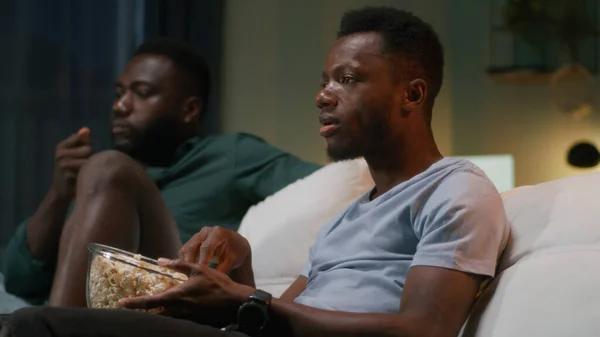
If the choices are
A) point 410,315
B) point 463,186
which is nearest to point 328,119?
point 463,186

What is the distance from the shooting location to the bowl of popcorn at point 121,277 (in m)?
1.12

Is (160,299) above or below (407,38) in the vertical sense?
below

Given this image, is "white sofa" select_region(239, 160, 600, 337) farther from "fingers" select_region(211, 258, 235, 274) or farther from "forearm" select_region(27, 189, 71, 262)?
"forearm" select_region(27, 189, 71, 262)

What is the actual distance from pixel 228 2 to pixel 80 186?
1839 millimetres

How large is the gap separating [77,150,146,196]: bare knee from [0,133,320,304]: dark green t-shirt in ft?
1.30

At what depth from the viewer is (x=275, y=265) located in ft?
6.16

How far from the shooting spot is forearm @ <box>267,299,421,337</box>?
105 centimetres

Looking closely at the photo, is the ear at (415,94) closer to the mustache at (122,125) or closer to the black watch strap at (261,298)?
the black watch strap at (261,298)

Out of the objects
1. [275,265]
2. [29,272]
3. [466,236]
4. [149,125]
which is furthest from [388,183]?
[149,125]

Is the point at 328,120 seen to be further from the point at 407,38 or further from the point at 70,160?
the point at 70,160

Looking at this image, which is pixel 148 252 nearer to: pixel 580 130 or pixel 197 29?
pixel 197 29

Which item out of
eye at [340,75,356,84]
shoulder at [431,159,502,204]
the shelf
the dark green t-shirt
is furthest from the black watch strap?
the shelf

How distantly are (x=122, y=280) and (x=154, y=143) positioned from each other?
1258 millimetres

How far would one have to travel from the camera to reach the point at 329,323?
3.53ft
